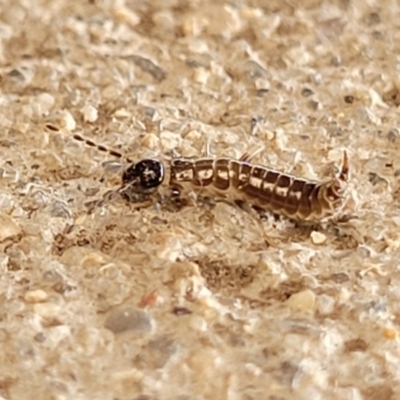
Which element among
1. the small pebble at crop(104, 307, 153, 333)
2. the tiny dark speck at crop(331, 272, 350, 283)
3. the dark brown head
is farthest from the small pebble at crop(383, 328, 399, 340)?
the dark brown head

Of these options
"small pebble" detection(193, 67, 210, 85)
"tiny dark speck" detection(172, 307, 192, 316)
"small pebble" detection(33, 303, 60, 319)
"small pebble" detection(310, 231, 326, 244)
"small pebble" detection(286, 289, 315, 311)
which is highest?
"small pebble" detection(193, 67, 210, 85)

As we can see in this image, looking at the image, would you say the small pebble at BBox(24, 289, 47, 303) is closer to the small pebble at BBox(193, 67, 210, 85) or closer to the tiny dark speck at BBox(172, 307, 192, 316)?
the tiny dark speck at BBox(172, 307, 192, 316)

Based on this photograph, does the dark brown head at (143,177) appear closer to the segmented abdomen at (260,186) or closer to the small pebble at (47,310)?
the segmented abdomen at (260,186)

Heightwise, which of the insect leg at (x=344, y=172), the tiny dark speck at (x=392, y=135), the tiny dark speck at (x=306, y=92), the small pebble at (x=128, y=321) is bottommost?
the small pebble at (x=128, y=321)

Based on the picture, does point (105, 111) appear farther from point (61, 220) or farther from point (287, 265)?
point (287, 265)

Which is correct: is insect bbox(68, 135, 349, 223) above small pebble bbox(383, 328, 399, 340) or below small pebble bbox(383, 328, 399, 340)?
above

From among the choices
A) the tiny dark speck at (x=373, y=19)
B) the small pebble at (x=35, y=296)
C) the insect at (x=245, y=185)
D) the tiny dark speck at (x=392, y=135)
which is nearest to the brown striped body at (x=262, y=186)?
the insect at (x=245, y=185)
